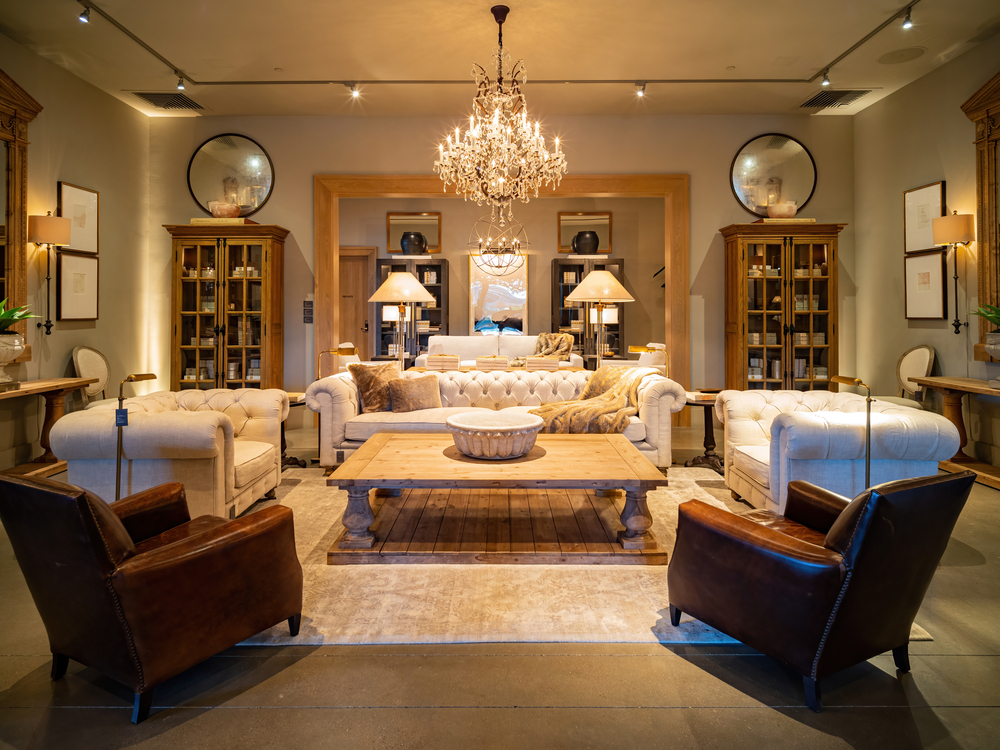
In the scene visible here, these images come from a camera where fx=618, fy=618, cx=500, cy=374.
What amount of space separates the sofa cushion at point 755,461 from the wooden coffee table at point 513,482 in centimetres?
71

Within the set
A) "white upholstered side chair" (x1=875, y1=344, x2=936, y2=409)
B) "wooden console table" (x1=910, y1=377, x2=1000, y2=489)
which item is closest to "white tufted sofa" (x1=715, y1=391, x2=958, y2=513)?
"wooden console table" (x1=910, y1=377, x2=1000, y2=489)

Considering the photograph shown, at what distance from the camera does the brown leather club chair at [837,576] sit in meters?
1.75

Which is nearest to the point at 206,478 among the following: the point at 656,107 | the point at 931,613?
the point at 931,613

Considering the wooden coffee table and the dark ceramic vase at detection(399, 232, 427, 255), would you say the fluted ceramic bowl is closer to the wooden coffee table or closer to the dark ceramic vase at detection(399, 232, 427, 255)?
the wooden coffee table

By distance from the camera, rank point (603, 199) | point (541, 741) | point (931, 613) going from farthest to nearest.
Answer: point (603, 199) < point (931, 613) < point (541, 741)

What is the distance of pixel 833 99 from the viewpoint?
241 inches

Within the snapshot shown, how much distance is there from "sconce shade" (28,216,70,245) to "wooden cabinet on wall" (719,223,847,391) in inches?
237

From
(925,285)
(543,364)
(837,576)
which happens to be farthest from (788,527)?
(925,285)

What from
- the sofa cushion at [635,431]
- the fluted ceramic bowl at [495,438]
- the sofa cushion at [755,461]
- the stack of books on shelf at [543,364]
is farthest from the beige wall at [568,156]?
the fluted ceramic bowl at [495,438]

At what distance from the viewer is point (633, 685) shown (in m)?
1.95

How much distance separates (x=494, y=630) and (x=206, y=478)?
173 centimetres

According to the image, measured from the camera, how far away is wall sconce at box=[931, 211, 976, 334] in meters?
4.97

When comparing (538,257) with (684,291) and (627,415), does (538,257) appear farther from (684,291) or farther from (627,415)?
(627,415)

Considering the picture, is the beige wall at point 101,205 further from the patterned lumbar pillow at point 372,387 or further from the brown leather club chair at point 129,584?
the brown leather club chair at point 129,584
